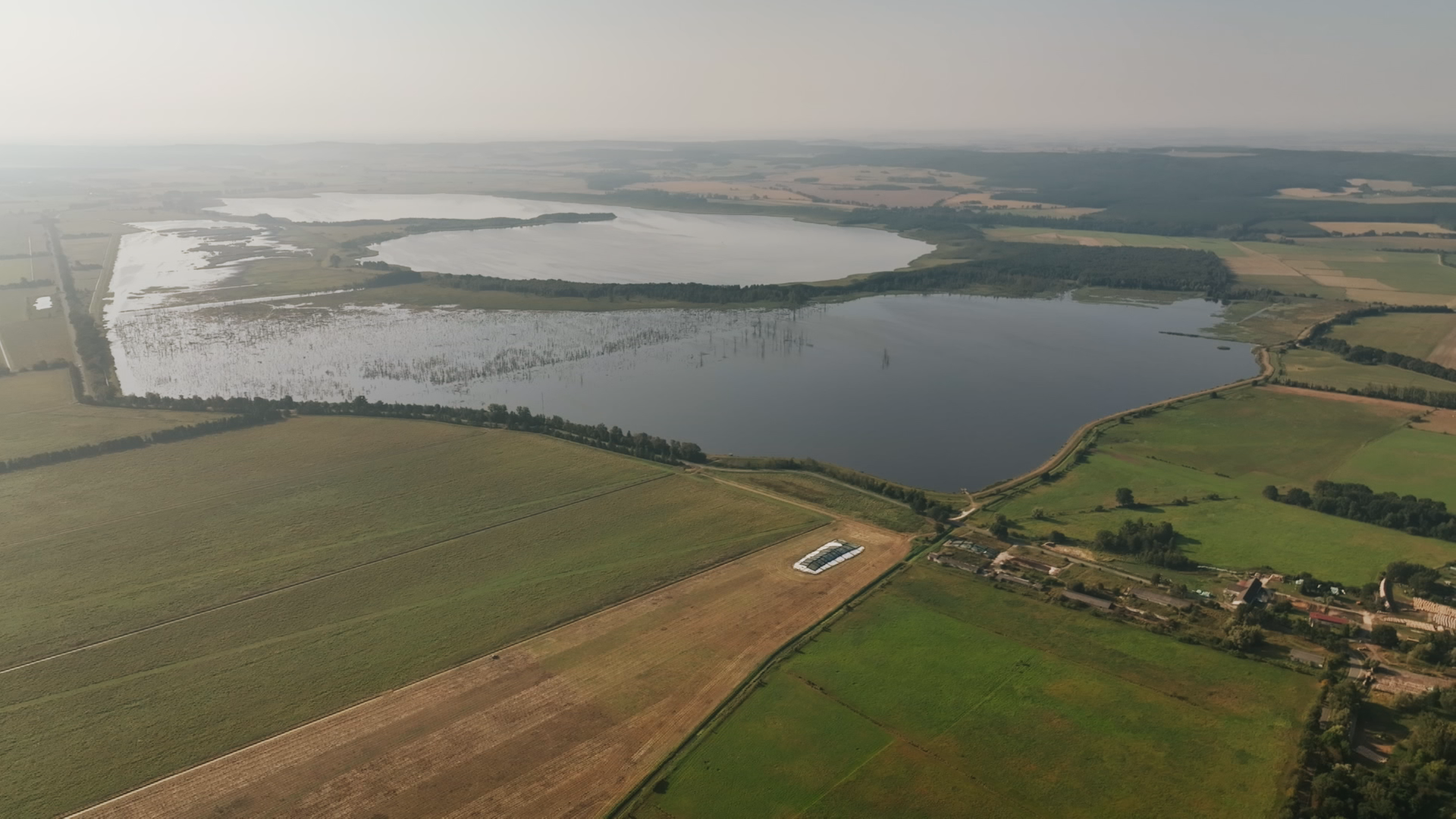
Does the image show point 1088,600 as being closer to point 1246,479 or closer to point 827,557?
point 827,557

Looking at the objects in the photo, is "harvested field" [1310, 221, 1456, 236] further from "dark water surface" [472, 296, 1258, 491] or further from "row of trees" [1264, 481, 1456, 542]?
"row of trees" [1264, 481, 1456, 542]

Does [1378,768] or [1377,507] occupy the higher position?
[1377,507]

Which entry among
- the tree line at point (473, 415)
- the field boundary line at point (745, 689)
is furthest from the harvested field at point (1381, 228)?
the field boundary line at point (745, 689)

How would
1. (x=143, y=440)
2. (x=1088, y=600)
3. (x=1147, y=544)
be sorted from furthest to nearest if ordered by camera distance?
(x=143, y=440)
(x=1147, y=544)
(x=1088, y=600)

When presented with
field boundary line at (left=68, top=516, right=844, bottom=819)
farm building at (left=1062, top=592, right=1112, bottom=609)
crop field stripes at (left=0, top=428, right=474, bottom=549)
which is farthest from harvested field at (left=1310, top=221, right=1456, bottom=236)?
crop field stripes at (left=0, top=428, right=474, bottom=549)

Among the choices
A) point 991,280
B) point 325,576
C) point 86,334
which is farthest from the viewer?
point 991,280

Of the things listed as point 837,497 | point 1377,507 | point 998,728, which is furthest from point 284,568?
point 1377,507

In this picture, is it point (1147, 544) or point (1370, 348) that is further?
point (1370, 348)
